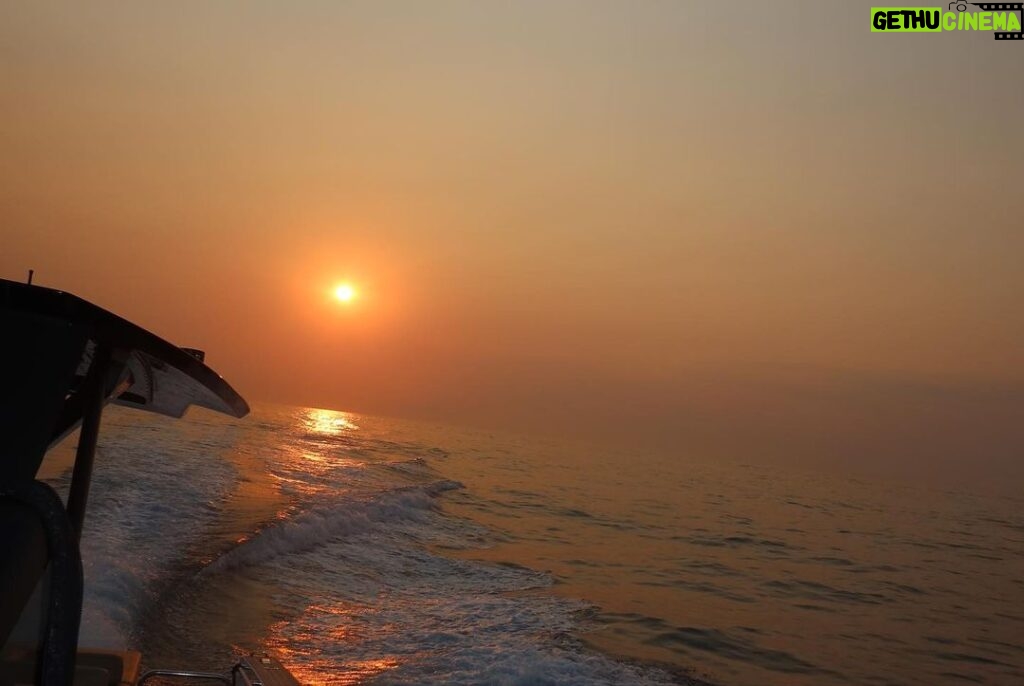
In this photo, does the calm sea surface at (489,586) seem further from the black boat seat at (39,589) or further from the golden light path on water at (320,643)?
the black boat seat at (39,589)

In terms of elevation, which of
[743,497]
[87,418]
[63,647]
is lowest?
[743,497]

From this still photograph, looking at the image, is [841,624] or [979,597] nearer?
[841,624]

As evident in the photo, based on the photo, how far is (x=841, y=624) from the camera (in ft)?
55.0

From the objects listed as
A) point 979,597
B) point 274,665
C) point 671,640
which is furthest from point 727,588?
point 274,665

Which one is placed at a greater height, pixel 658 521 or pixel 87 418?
pixel 87 418

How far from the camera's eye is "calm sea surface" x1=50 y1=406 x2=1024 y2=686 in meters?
11.4

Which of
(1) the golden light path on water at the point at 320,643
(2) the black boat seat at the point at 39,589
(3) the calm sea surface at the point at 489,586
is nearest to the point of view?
(2) the black boat seat at the point at 39,589

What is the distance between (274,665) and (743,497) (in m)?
47.4

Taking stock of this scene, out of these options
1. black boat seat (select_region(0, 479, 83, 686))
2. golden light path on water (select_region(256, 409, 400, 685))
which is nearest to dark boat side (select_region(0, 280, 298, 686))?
black boat seat (select_region(0, 479, 83, 686))

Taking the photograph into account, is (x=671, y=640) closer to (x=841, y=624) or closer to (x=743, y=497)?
(x=841, y=624)

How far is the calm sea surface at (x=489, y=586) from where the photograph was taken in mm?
11422

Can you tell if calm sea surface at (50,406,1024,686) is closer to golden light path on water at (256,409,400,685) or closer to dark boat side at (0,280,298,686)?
golden light path on water at (256,409,400,685)

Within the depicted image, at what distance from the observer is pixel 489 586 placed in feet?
54.4

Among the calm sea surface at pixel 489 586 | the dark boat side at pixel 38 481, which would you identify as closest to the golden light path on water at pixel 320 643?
the calm sea surface at pixel 489 586
